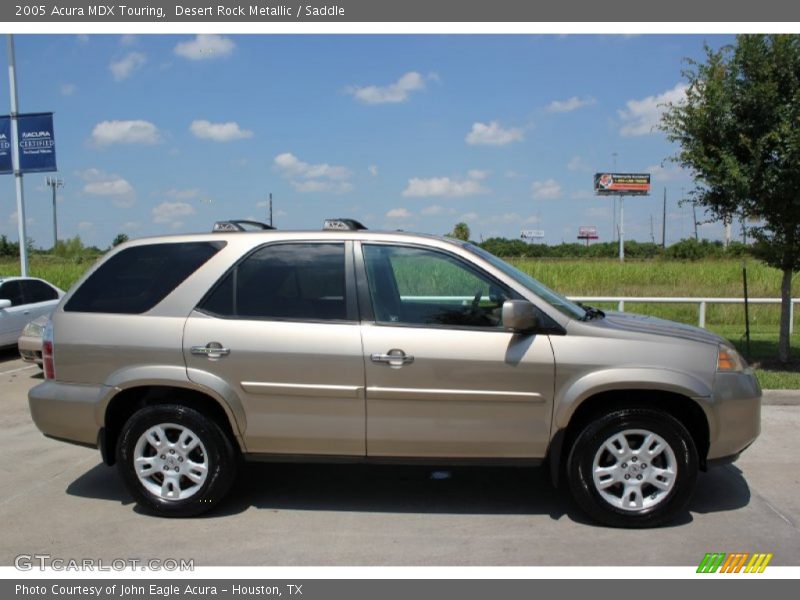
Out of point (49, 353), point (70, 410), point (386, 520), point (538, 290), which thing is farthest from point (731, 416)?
point (49, 353)

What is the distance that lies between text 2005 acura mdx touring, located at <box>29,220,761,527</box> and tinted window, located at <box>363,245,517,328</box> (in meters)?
0.02

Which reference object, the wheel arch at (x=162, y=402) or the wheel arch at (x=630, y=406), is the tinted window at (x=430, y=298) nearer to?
the wheel arch at (x=630, y=406)

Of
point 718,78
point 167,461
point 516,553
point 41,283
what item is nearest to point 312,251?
point 167,461

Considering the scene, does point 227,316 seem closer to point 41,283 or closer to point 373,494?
point 373,494

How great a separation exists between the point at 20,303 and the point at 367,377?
9814 mm

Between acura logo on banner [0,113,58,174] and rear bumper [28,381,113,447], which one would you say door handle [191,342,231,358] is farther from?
acura logo on banner [0,113,58,174]

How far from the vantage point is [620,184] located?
78625 millimetres

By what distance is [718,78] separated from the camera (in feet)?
29.4

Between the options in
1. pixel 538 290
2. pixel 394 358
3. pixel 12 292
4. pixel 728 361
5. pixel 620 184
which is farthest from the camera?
pixel 620 184

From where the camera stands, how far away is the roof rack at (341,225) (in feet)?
15.6

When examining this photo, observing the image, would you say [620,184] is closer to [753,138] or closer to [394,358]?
[753,138]

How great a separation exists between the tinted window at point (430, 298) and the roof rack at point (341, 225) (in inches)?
12.1

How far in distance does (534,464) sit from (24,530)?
11.0ft

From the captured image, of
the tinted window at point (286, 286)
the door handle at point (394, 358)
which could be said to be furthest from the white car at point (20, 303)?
the door handle at point (394, 358)
